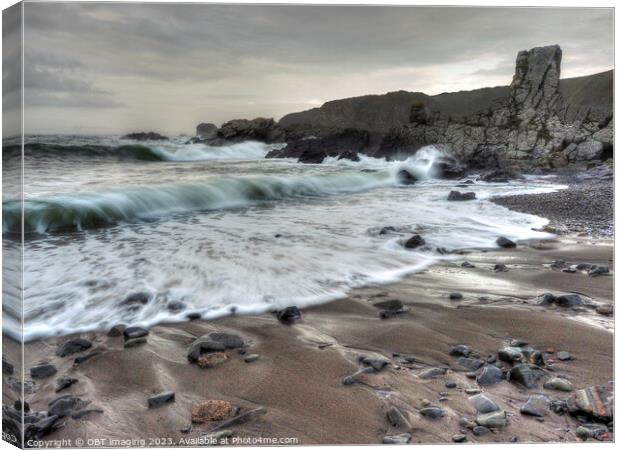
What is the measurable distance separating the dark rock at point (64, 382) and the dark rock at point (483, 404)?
1676mm

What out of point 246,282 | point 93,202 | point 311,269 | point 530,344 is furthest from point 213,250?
point 530,344

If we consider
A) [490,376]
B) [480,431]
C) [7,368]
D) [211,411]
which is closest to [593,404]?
[490,376]

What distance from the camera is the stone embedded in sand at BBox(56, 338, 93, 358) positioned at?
7.04 ft

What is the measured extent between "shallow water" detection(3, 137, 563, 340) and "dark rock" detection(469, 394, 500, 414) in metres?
1.01

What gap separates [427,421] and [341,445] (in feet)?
1.18

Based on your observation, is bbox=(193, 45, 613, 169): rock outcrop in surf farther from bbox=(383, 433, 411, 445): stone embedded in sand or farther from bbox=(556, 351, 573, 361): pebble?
bbox=(383, 433, 411, 445): stone embedded in sand

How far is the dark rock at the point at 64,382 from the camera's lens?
1.96 meters

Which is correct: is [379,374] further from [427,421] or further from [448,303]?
[448,303]

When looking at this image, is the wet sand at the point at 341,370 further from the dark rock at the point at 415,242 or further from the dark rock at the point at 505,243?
the dark rock at the point at 505,243

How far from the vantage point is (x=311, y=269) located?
2.87m

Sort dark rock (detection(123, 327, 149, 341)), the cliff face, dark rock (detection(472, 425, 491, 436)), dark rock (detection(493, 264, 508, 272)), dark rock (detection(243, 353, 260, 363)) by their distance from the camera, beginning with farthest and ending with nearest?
1. dark rock (detection(493, 264, 508, 272))
2. the cliff face
3. dark rock (detection(123, 327, 149, 341))
4. dark rock (detection(243, 353, 260, 363))
5. dark rock (detection(472, 425, 491, 436))

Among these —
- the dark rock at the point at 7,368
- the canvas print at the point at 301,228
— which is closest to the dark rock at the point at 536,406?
the canvas print at the point at 301,228

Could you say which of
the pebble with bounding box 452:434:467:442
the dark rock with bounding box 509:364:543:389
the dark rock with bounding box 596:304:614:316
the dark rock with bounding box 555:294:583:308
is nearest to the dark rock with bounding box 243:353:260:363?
the pebble with bounding box 452:434:467:442

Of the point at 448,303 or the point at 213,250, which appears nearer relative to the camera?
the point at 448,303
